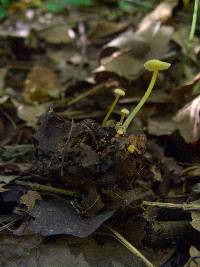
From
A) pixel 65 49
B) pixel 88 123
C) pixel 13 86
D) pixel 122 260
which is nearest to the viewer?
pixel 122 260

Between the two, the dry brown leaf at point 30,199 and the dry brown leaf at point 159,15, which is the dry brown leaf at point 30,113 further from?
the dry brown leaf at point 159,15

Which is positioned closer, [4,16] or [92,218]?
[92,218]

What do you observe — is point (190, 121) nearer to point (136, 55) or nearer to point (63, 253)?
point (136, 55)

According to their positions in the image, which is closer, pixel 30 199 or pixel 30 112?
pixel 30 199

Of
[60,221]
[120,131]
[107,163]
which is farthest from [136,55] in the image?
[60,221]

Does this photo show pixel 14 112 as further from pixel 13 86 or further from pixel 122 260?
pixel 122 260

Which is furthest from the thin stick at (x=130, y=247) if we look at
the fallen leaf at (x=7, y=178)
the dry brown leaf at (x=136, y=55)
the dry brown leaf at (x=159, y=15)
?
the dry brown leaf at (x=159, y=15)

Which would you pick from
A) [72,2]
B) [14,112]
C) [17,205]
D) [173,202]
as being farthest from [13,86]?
[173,202]

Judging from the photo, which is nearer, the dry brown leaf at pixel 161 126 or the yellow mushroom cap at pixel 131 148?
the yellow mushroom cap at pixel 131 148
